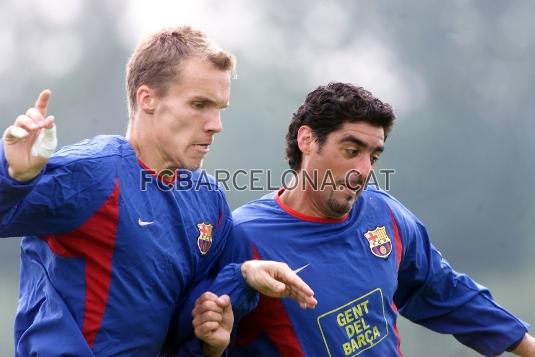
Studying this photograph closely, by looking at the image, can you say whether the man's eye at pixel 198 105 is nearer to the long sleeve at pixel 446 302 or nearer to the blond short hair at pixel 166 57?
the blond short hair at pixel 166 57

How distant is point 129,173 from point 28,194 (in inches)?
18.2

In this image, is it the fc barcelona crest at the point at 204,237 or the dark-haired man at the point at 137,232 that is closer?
the dark-haired man at the point at 137,232

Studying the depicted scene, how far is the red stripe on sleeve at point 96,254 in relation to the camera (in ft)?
9.15

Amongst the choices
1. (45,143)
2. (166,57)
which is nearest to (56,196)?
(45,143)

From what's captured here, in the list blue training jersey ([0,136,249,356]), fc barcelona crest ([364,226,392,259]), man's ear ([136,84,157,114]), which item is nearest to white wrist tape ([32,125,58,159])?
blue training jersey ([0,136,249,356])

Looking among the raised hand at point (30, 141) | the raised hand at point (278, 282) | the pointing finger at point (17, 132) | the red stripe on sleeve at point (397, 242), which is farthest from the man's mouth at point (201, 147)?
the red stripe on sleeve at point (397, 242)

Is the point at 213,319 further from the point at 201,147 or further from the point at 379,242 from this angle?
the point at 379,242

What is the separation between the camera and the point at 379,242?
3.52 metres

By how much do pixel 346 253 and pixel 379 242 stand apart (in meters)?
0.17

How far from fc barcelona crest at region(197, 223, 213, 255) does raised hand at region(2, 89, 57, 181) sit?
A: 84 cm

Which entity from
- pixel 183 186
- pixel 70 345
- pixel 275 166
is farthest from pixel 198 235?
pixel 275 166

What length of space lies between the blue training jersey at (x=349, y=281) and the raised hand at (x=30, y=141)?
112 cm

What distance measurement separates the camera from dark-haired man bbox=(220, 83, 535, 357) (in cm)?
332

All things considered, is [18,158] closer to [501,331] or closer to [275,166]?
[501,331]
